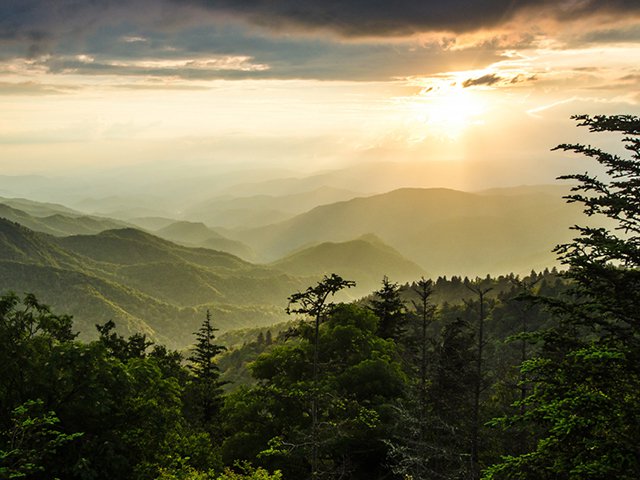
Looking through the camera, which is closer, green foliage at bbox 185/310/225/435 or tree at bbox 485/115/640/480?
tree at bbox 485/115/640/480

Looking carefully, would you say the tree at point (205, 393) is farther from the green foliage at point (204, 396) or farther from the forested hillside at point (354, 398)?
the forested hillside at point (354, 398)

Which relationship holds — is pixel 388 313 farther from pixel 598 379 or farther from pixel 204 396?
pixel 598 379

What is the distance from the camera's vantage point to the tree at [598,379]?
1283cm

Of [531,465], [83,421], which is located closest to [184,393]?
[83,421]

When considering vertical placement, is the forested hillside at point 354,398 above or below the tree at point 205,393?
above

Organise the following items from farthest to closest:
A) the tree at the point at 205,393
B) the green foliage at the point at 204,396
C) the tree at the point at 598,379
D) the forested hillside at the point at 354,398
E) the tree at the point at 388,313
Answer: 1. the tree at the point at 388,313
2. the tree at the point at 205,393
3. the green foliage at the point at 204,396
4. the forested hillside at the point at 354,398
5. the tree at the point at 598,379

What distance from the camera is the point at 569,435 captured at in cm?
1381

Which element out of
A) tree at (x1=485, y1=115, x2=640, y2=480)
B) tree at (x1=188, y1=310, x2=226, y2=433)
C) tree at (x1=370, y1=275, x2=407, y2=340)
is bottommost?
tree at (x1=188, y1=310, x2=226, y2=433)

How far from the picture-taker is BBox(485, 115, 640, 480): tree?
1283 centimetres

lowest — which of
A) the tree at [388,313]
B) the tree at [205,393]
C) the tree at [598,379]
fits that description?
the tree at [205,393]

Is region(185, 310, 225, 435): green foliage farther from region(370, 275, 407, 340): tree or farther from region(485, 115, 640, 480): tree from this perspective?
region(485, 115, 640, 480): tree

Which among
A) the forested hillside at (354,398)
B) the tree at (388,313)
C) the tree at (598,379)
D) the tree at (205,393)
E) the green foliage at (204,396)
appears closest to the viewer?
the tree at (598,379)

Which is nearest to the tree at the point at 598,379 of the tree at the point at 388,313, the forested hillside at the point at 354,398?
the forested hillside at the point at 354,398

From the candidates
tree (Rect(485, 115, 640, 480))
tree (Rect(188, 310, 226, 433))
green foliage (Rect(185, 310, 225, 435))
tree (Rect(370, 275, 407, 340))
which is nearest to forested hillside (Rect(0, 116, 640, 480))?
tree (Rect(485, 115, 640, 480))
